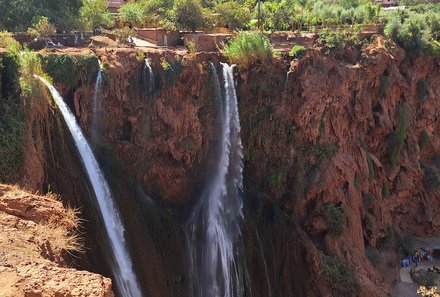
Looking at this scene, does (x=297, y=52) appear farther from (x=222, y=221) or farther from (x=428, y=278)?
(x=428, y=278)

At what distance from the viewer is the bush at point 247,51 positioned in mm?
20281

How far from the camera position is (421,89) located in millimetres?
26172

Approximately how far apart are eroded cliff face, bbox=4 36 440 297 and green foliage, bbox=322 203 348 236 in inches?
4.3

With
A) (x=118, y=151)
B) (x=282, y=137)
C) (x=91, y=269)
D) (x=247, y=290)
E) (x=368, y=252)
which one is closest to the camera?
(x=91, y=269)

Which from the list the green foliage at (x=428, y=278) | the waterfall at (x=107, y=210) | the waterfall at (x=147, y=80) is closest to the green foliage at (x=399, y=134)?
the green foliage at (x=428, y=278)

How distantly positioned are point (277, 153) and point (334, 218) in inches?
158

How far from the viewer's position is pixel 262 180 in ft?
70.1

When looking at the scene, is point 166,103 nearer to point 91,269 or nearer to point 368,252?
point 91,269

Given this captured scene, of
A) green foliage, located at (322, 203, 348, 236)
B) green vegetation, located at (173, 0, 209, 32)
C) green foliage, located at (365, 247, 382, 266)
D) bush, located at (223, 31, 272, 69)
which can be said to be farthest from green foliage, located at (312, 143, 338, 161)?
green vegetation, located at (173, 0, 209, 32)

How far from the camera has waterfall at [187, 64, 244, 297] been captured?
59.7ft

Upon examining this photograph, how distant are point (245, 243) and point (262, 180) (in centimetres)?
334

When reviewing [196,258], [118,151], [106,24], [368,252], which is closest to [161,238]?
[196,258]

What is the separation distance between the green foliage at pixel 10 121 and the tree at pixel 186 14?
1258 centimetres

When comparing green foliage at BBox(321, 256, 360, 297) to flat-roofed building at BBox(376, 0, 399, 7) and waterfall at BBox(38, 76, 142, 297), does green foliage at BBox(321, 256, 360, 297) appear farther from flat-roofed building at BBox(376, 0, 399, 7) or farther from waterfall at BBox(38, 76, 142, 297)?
flat-roofed building at BBox(376, 0, 399, 7)
